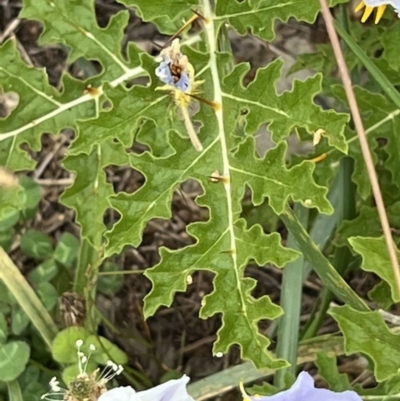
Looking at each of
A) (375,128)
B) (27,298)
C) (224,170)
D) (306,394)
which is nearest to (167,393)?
(306,394)

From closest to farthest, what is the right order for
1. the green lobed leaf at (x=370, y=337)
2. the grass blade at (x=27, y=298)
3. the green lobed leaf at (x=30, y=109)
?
1. the green lobed leaf at (x=370, y=337)
2. the green lobed leaf at (x=30, y=109)
3. the grass blade at (x=27, y=298)

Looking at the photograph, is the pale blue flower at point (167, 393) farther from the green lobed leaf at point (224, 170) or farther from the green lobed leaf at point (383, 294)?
the green lobed leaf at point (383, 294)

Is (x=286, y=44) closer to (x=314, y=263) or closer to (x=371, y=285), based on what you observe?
(x=371, y=285)

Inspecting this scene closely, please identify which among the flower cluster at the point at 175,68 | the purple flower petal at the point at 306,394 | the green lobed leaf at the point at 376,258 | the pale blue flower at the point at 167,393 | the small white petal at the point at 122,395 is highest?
the flower cluster at the point at 175,68

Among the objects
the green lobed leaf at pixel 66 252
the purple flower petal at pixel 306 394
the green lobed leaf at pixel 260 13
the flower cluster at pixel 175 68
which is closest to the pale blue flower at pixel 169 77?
the flower cluster at pixel 175 68

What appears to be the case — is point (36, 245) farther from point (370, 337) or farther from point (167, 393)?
point (370, 337)

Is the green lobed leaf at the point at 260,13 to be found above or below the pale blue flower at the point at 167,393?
above
